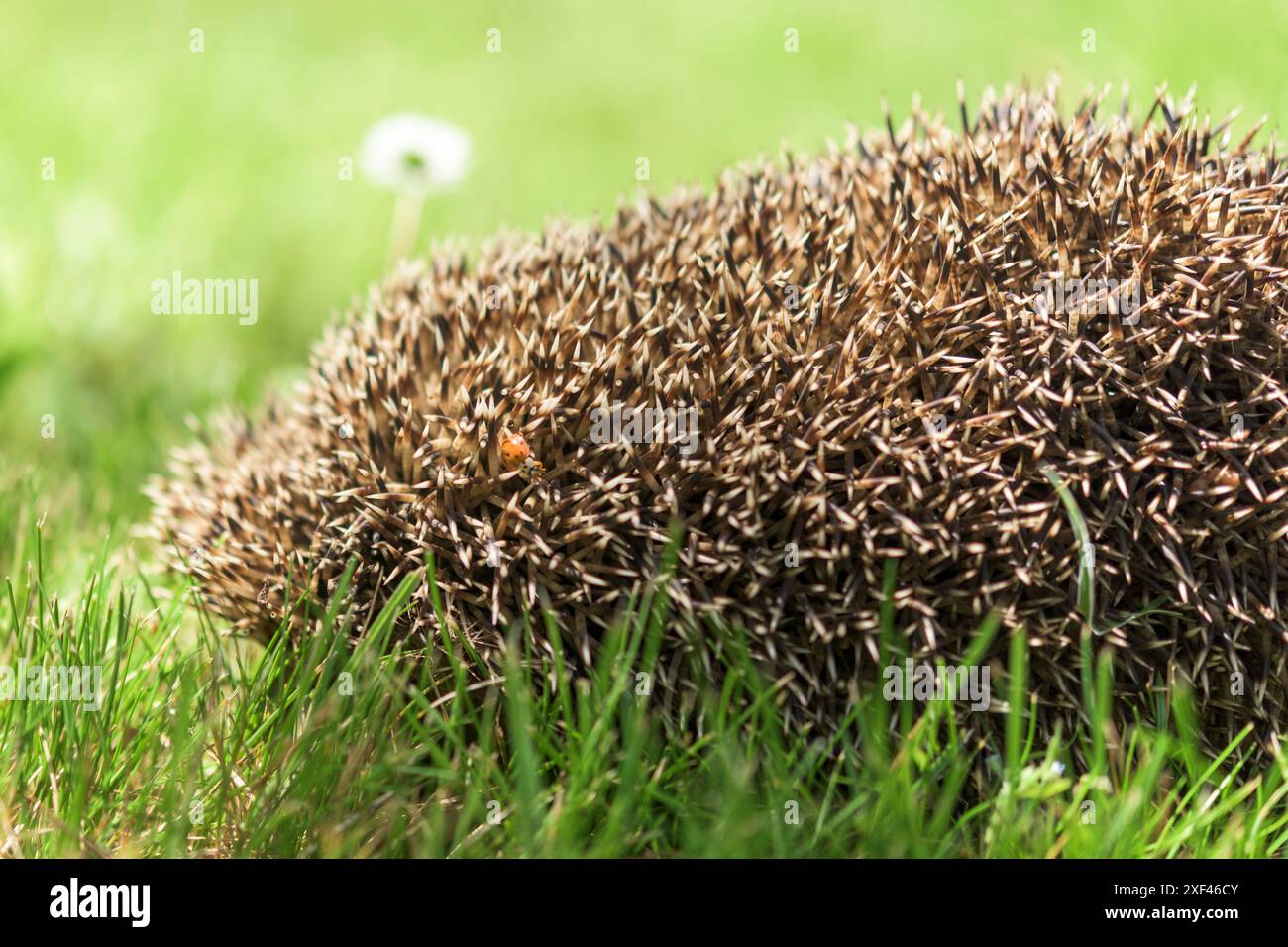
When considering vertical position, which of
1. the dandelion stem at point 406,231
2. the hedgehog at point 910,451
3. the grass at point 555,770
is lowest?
the grass at point 555,770

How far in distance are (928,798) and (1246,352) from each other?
1594 millimetres

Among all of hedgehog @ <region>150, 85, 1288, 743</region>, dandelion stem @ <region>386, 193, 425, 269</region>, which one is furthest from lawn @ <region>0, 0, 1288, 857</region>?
dandelion stem @ <region>386, 193, 425, 269</region>

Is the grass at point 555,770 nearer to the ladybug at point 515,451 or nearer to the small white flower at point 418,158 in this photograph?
the ladybug at point 515,451

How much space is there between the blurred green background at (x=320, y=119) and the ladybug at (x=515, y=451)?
4.90 ft

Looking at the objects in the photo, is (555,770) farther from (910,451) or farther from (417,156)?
(417,156)

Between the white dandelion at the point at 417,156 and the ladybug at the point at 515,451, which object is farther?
the white dandelion at the point at 417,156

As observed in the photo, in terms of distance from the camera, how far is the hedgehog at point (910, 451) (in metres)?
3.57

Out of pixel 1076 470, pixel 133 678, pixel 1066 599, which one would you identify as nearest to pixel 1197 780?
pixel 1066 599

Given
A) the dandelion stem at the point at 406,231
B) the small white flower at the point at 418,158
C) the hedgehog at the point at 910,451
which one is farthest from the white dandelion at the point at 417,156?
the hedgehog at the point at 910,451

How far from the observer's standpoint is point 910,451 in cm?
357

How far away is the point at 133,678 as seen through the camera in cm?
382

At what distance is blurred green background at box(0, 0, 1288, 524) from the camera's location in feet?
23.2

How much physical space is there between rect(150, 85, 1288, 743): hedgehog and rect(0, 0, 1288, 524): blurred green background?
119cm

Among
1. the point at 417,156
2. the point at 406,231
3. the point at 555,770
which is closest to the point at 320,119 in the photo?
the point at 406,231
